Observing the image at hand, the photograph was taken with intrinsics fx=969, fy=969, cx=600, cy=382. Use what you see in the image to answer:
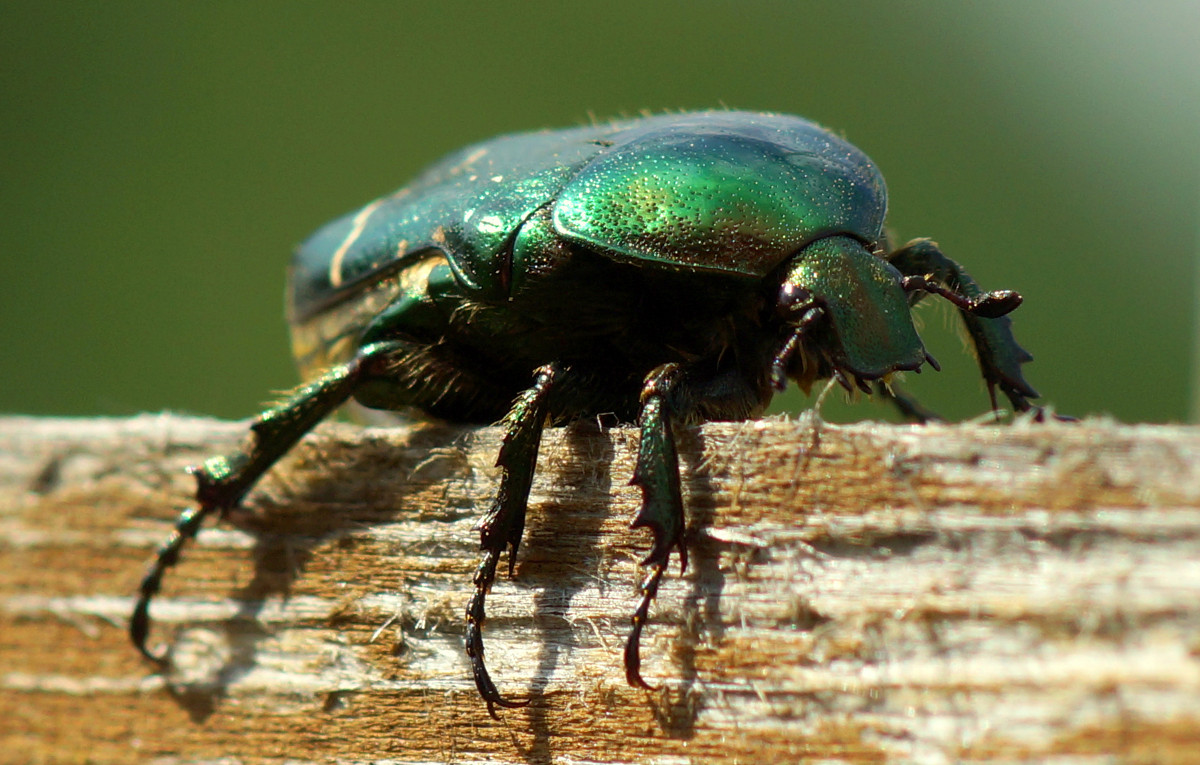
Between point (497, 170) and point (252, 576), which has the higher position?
point (497, 170)

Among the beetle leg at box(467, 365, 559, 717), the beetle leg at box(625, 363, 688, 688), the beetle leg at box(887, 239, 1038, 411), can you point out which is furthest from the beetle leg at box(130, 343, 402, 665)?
the beetle leg at box(887, 239, 1038, 411)

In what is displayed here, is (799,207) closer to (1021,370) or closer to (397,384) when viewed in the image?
(1021,370)

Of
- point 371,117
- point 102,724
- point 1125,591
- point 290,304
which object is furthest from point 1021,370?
point 371,117

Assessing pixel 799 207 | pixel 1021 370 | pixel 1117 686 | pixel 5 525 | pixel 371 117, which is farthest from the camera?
pixel 371 117

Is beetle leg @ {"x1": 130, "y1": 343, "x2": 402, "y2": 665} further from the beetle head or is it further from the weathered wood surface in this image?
the beetle head

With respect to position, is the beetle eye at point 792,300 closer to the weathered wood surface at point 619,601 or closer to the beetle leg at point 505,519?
the weathered wood surface at point 619,601

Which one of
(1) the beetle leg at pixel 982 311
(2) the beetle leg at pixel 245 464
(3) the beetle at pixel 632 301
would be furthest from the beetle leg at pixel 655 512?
(2) the beetle leg at pixel 245 464

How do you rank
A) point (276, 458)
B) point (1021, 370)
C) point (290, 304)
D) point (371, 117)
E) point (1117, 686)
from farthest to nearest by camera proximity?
point (371, 117), point (290, 304), point (276, 458), point (1021, 370), point (1117, 686)
